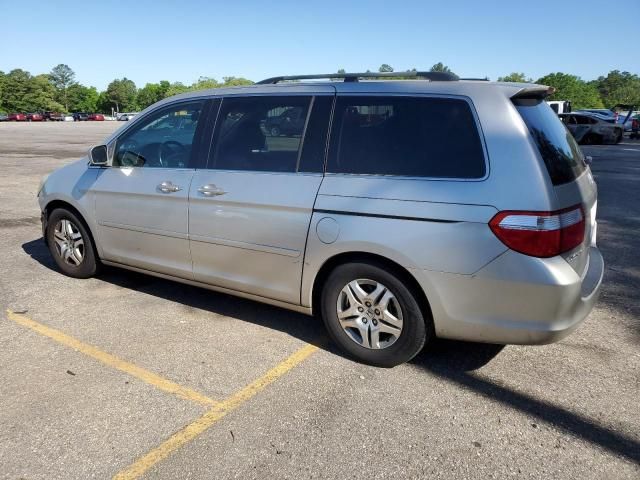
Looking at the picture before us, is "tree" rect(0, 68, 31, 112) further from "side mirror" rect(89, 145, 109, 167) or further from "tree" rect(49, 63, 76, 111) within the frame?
"side mirror" rect(89, 145, 109, 167)

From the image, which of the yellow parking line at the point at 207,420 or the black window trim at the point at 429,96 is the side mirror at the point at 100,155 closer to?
the black window trim at the point at 429,96

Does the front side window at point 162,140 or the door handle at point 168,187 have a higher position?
the front side window at point 162,140

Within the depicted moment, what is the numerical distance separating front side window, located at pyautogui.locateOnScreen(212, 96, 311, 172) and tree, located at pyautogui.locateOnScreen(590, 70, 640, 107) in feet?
379

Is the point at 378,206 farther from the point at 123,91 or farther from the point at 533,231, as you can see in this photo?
the point at 123,91

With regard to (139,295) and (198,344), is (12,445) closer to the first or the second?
Result: (198,344)

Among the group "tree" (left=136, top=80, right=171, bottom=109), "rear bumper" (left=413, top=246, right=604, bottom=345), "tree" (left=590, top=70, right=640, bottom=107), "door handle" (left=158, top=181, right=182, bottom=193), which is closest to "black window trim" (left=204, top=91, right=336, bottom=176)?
"door handle" (left=158, top=181, right=182, bottom=193)

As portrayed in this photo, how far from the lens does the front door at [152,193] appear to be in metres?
3.94

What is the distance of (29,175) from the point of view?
13.0 meters

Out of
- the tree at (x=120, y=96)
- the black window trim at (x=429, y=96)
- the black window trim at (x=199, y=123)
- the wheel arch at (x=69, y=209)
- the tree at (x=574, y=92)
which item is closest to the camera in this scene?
the black window trim at (x=429, y=96)

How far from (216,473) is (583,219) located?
2406 millimetres

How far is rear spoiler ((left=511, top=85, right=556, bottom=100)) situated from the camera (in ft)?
9.74

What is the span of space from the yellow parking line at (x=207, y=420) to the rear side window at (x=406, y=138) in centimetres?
132

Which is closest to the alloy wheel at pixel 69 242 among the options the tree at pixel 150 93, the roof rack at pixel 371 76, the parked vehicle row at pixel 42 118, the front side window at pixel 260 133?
the front side window at pixel 260 133

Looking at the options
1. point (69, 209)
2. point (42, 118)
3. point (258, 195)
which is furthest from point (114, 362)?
point (42, 118)
